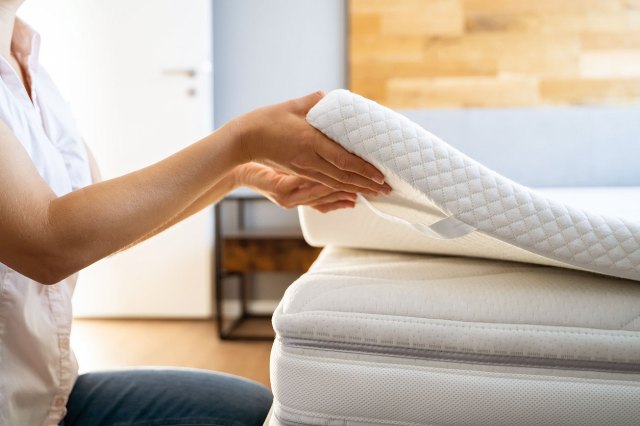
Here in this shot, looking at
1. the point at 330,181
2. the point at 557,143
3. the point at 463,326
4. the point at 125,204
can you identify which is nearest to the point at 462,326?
the point at 463,326

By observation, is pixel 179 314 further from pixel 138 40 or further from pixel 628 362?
pixel 628 362

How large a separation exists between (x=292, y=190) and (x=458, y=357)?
0.40 m

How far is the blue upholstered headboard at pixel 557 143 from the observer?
9.59ft

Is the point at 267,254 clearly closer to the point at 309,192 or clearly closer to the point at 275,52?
the point at 275,52

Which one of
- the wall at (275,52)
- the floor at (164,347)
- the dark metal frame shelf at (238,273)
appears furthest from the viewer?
the wall at (275,52)

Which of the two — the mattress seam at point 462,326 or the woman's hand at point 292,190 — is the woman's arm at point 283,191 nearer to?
the woman's hand at point 292,190

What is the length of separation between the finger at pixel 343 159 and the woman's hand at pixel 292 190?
17cm

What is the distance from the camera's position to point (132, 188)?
638 millimetres

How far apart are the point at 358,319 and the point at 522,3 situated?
2865 mm

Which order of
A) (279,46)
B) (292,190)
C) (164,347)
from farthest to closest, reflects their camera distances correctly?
(279,46) → (164,347) → (292,190)

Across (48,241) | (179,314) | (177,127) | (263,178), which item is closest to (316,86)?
(177,127)

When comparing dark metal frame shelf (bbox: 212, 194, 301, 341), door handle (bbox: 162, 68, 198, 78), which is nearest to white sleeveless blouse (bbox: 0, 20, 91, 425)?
dark metal frame shelf (bbox: 212, 194, 301, 341)

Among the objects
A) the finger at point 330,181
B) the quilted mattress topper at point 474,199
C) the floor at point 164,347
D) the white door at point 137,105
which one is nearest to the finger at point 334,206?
the finger at point 330,181

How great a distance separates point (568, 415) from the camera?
1.76 feet
